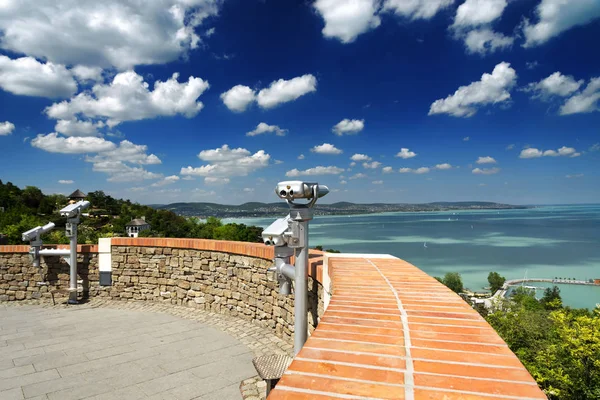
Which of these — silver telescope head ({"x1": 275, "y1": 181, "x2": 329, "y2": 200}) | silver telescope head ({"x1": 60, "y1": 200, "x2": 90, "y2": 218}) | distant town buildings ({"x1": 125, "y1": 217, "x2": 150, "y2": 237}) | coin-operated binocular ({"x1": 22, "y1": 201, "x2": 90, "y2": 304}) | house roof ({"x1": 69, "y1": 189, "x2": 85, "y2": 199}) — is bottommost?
distant town buildings ({"x1": 125, "y1": 217, "x2": 150, "y2": 237})

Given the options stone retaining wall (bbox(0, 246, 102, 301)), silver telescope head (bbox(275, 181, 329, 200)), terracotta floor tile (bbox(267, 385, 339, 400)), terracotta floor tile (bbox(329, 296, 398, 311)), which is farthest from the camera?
stone retaining wall (bbox(0, 246, 102, 301))

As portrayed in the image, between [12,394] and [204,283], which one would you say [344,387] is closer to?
[12,394]

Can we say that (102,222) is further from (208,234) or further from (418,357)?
(418,357)

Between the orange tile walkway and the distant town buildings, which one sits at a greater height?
the orange tile walkway

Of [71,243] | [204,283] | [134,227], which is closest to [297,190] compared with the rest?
[204,283]

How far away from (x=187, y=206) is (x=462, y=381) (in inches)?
4094

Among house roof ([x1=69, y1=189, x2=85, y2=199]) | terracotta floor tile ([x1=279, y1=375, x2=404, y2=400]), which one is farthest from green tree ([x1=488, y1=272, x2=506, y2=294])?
house roof ([x1=69, y1=189, x2=85, y2=199])

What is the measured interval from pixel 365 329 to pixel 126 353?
439 cm

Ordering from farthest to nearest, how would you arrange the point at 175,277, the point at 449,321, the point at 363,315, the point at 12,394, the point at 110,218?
the point at 110,218 < the point at 175,277 < the point at 12,394 < the point at 363,315 < the point at 449,321

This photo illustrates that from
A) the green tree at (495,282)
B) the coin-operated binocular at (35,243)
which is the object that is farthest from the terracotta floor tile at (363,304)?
the green tree at (495,282)

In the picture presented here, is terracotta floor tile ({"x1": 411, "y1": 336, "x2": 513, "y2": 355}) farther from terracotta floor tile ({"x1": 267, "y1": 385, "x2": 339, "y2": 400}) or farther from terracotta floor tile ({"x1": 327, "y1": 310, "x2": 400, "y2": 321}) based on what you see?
terracotta floor tile ({"x1": 267, "y1": 385, "x2": 339, "y2": 400})

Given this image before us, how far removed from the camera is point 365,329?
1672 mm

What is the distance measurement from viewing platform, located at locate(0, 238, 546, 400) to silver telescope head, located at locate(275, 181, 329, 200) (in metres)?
0.78

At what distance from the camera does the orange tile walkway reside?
111 cm
